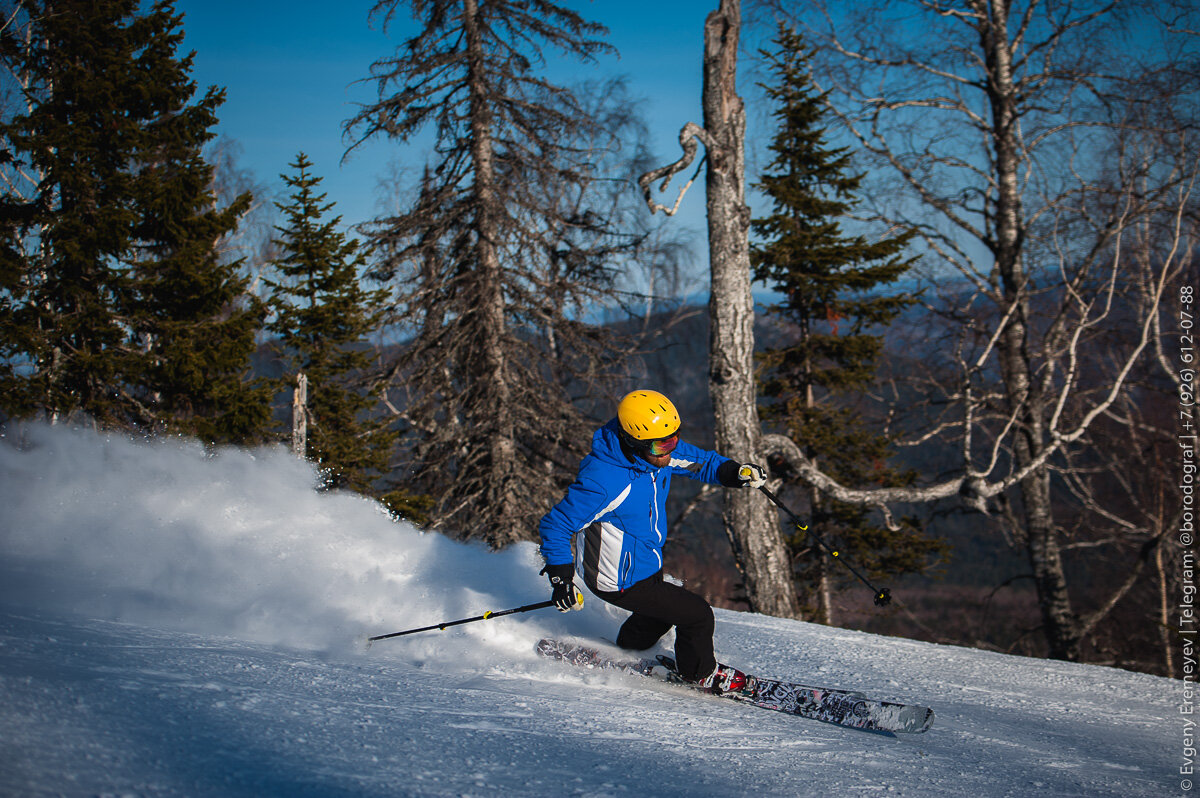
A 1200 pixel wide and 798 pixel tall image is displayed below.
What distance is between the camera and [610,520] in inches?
163

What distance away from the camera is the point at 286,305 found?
15.2 meters

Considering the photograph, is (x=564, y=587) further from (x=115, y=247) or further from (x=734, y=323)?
(x=115, y=247)

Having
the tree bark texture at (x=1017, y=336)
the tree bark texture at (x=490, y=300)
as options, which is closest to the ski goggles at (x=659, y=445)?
the tree bark texture at (x=490, y=300)

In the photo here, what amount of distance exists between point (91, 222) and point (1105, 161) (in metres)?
16.6

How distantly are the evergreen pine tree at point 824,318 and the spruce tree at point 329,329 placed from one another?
331 inches

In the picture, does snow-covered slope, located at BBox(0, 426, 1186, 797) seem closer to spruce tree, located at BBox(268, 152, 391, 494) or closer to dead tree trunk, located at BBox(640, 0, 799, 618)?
dead tree trunk, located at BBox(640, 0, 799, 618)

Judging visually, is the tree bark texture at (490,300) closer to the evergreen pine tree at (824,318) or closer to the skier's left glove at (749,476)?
the evergreen pine tree at (824,318)

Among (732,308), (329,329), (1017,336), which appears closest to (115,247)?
(329,329)

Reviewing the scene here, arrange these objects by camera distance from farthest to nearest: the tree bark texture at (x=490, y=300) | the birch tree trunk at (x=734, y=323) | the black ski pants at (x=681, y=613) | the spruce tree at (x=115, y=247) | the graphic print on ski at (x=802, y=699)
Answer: the tree bark texture at (x=490, y=300), the spruce tree at (x=115, y=247), the birch tree trunk at (x=734, y=323), the black ski pants at (x=681, y=613), the graphic print on ski at (x=802, y=699)

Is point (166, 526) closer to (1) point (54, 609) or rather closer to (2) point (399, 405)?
(1) point (54, 609)

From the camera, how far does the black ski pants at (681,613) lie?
4.11 m

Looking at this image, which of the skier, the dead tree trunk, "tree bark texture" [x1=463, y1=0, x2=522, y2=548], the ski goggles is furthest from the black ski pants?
"tree bark texture" [x1=463, y1=0, x2=522, y2=548]

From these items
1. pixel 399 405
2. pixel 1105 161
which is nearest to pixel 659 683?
pixel 1105 161

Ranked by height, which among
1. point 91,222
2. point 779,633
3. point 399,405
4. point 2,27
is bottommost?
point 779,633
